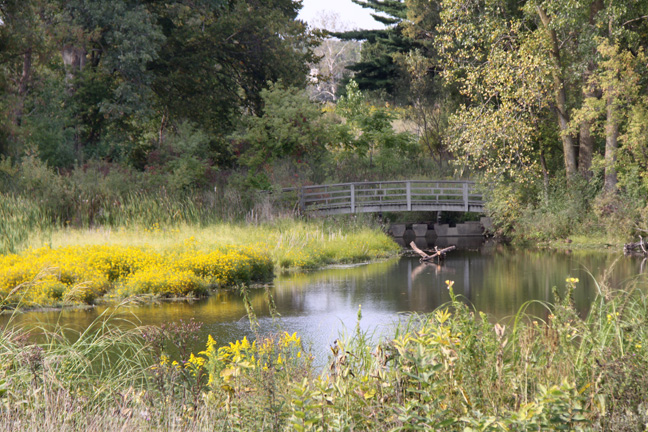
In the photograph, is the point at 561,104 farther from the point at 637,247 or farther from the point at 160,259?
the point at 160,259

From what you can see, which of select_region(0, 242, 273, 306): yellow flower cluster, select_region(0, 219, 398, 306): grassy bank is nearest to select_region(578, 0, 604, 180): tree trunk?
select_region(0, 219, 398, 306): grassy bank

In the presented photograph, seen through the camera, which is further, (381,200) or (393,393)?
(381,200)

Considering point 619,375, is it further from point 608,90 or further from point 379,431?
point 608,90

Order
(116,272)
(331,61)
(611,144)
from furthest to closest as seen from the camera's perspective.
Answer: (331,61) < (611,144) < (116,272)

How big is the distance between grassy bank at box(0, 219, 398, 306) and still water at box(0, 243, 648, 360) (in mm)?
532

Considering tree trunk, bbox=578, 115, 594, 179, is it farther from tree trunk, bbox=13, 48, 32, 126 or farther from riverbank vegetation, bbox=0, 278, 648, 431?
riverbank vegetation, bbox=0, 278, 648, 431

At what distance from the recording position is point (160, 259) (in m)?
13.1

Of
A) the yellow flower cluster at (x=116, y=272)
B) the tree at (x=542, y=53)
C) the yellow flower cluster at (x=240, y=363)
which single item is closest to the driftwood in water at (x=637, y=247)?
the tree at (x=542, y=53)

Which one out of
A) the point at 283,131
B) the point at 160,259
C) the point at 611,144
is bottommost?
the point at 160,259

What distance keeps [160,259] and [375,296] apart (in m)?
3.86

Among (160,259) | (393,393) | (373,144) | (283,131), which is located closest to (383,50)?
(373,144)

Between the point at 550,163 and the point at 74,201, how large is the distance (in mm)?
14654

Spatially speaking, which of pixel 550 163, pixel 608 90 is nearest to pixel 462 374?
pixel 608 90

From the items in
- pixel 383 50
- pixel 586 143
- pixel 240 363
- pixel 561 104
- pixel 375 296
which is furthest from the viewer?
pixel 383 50
